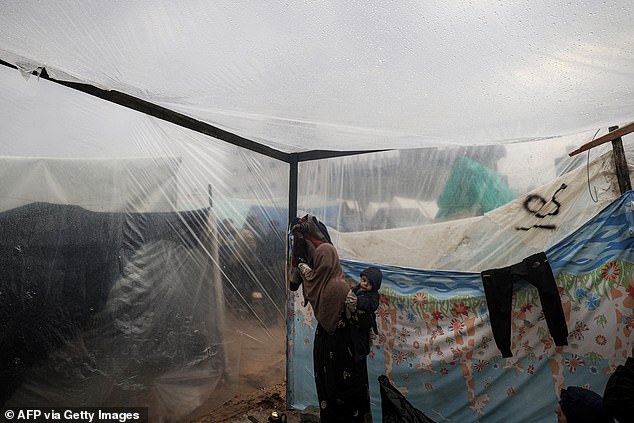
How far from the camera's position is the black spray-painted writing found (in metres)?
2.18

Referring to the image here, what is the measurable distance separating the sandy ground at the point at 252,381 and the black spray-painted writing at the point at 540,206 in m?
2.14

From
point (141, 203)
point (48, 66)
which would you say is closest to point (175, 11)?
point (48, 66)

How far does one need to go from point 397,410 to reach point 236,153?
216 cm

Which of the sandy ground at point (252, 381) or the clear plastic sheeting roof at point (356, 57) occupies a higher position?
the clear plastic sheeting roof at point (356, 57)

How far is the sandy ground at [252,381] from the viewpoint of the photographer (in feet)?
8.68

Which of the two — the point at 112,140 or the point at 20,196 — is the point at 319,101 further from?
the point at 20,196

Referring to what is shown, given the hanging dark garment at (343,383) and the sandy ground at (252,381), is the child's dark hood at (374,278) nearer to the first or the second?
the hanging dark garment at (343,383)

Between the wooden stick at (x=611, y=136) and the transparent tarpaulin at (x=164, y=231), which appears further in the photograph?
the wooden stick at (x=611, y=136)

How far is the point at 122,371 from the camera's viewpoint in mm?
2074

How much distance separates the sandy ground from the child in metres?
1.07

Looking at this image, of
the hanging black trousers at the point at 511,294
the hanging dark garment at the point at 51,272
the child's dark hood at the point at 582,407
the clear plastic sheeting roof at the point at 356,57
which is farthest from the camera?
the hanging black trousers at the point at 511,294

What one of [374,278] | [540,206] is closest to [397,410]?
[374,278]

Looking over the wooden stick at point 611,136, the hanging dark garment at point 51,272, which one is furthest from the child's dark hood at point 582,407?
the hanging dark garment at point 51,272

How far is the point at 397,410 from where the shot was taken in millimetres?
1977
